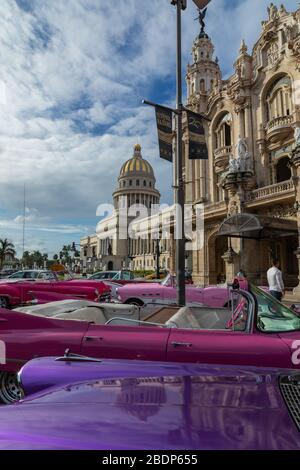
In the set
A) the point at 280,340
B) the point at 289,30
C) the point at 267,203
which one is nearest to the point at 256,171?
the point at 267,203

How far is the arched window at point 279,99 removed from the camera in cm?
2716

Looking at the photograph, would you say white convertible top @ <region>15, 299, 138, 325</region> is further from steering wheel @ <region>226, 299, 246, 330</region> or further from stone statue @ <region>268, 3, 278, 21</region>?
stone statue @ <region>268, 3, 278, 21</region>

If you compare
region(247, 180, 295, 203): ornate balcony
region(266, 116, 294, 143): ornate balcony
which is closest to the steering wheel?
region(247, 180, 295, 203): ornate balcony

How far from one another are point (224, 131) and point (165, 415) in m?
34.7

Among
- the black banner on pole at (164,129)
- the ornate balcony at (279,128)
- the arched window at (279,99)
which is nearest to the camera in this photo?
the black banner on pole at (164,129)

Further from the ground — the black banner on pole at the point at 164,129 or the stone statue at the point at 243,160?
the stone statue at the point at 243,160

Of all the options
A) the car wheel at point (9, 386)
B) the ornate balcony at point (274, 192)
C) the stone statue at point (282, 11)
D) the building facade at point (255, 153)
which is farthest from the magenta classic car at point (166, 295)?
the stone statue at point (282, 11)

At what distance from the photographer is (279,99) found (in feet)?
92.2

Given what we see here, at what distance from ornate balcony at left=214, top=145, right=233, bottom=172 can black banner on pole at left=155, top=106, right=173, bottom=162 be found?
2305 cm

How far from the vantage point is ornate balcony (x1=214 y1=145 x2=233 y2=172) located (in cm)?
3206

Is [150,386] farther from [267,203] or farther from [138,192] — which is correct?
[138,192]

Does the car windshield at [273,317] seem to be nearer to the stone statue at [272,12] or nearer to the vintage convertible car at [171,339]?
the vintage convertible car at [171,339]

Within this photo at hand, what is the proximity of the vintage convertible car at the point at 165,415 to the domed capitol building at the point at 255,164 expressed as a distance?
746 inches

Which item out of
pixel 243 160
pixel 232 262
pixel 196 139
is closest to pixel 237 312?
pixel 196 139
